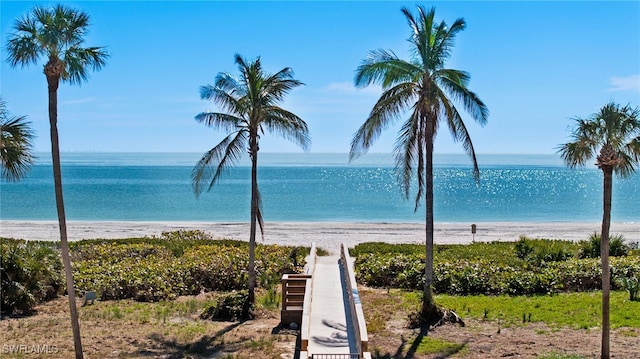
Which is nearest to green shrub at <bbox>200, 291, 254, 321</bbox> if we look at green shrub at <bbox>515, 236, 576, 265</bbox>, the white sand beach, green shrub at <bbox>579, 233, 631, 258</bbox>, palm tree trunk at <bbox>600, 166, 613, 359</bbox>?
palm tree trunk at <bbox>600, 166, 613, 359</bbox>

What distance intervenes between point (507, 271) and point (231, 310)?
9.70m

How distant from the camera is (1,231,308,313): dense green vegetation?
674 inches

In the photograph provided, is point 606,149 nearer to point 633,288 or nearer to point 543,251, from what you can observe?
point 633,288

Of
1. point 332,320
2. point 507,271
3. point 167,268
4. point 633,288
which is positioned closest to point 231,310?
point 332,320

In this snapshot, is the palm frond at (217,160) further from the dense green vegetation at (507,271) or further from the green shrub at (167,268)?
the dense green vegetation at (507,271)

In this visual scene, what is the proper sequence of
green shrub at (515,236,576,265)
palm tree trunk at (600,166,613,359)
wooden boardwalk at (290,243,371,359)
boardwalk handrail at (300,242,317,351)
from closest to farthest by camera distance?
boardwalk handrail at (300,242,317,351) < wooden boardwalk at (290,243,371,359) < palm tree trunk at (600,166,613,359) < green shrub at (515,236,576,265)

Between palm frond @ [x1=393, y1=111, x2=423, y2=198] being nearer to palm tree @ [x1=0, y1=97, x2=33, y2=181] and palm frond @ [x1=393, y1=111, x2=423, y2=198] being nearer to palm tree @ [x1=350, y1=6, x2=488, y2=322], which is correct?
palm tree @ [x1=350, y1=6, x2=488, y2=322]

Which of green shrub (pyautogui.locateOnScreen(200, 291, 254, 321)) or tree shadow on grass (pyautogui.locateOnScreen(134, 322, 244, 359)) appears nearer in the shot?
tree shadow on grass (pyautogui.locateOnScreen(134, 322, 244, 359))

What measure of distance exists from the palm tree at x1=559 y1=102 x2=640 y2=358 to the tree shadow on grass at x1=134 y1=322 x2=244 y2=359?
27.6 ft

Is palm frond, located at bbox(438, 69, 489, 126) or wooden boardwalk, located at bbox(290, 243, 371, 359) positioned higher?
palm frond, located at bbox(438, 69, 489, 126)

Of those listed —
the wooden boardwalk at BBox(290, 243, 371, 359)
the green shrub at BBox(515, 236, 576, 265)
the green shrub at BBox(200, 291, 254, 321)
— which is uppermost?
the green shrub at BBox(515, 236, 576, 265)

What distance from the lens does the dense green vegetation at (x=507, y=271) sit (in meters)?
19.6

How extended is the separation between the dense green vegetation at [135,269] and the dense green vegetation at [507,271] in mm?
3725

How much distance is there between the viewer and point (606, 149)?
12.2m
